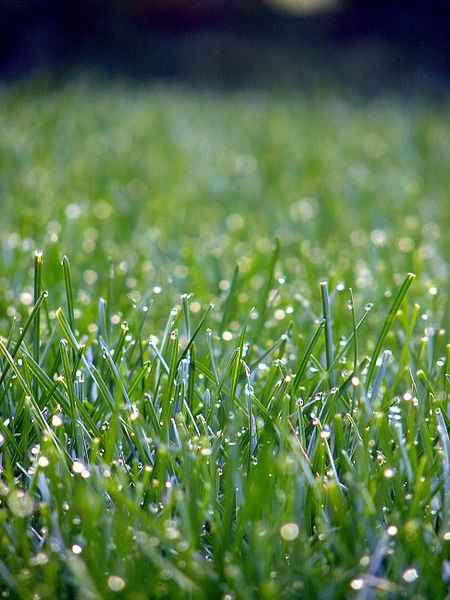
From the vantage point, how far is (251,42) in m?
6.24

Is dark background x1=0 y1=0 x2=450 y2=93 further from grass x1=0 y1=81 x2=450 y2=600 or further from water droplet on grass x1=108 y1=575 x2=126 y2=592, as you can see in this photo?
water droplet on grass x1=108 y1=575 x2=126 y2=592

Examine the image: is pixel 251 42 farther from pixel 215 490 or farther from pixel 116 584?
pixel 116 584

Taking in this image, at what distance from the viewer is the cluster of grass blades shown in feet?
2.09

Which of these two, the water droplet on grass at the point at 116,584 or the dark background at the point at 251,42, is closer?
the water droplet on grass at the point at 116,584

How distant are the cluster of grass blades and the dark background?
177 inches

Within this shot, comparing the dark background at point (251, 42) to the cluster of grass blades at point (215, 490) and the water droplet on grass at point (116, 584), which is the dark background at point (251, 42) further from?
the water droplet on grass at point (116, 584)

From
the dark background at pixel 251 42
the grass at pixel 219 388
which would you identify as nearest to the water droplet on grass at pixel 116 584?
the grass at pixel 219 388

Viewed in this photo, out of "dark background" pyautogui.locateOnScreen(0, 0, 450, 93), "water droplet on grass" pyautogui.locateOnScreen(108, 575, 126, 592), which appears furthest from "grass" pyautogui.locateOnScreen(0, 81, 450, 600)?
"dark background" pyautogui.locateOnScreen(0, 0, 450, 93)

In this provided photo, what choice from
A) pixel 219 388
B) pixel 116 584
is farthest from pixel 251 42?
pixel 116 584

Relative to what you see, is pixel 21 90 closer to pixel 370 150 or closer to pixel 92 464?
pixel 370 150

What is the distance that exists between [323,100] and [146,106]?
5.03ft

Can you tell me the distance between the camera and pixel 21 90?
392cm

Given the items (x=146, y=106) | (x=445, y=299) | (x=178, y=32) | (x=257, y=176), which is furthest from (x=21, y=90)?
(x=445, y=299)

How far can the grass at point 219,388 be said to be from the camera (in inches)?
25.8
